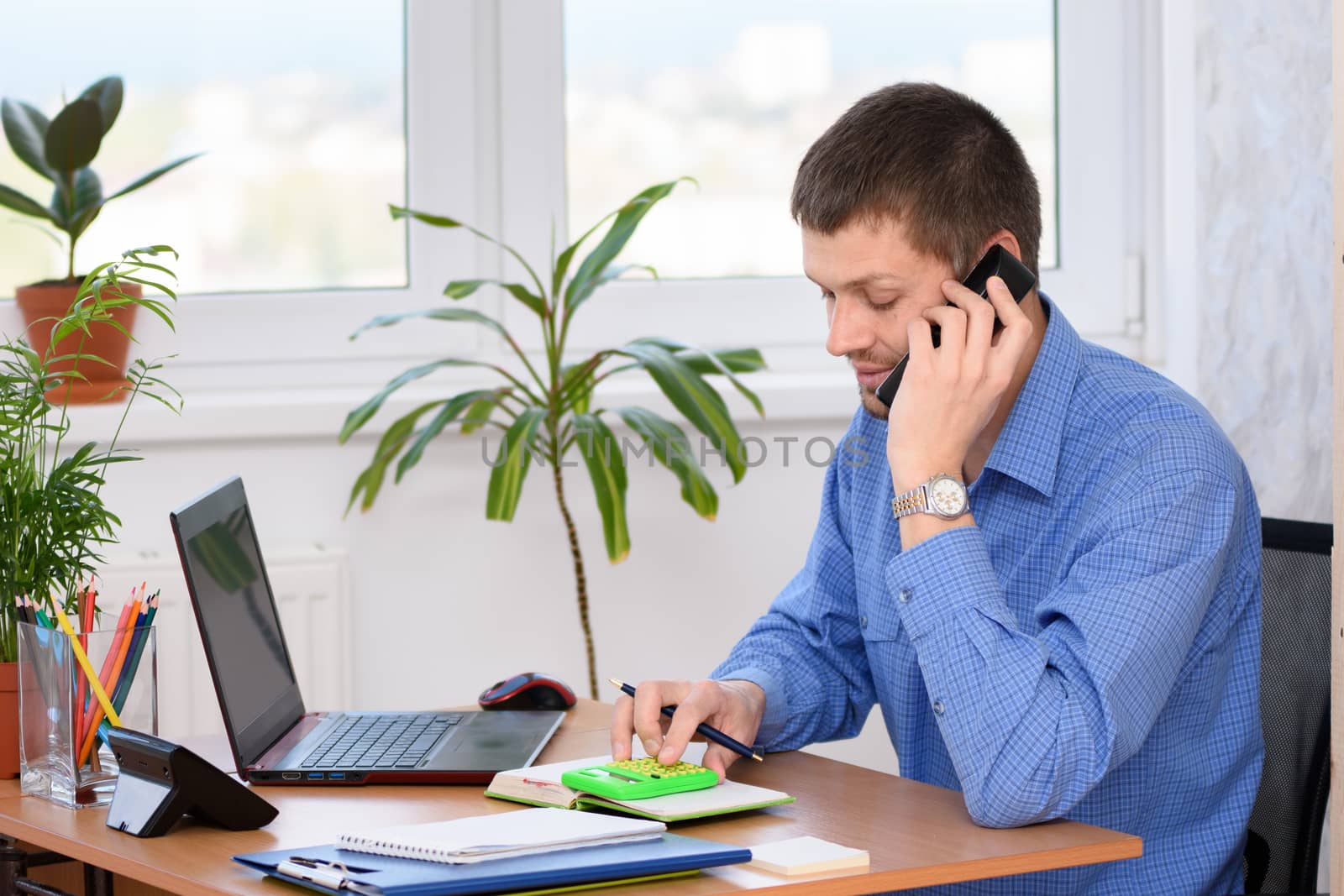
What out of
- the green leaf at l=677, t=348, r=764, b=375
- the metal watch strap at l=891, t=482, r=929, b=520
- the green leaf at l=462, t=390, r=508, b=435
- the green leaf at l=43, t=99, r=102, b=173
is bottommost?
the metal watch strap at l=891, t=482, r=929, b=520

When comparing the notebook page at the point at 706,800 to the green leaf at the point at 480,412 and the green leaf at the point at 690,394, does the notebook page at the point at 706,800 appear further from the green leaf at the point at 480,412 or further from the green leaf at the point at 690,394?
the green leaf at the point at 480,412

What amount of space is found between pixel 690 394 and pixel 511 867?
1.30m

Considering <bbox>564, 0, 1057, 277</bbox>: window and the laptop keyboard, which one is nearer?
the laptop keyboard

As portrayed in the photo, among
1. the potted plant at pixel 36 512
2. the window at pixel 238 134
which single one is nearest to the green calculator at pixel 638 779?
the potted plant at pixel 36 512

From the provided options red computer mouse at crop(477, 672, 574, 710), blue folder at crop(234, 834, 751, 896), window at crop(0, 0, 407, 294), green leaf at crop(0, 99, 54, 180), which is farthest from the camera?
window at crop(0, 0, 407, 294)

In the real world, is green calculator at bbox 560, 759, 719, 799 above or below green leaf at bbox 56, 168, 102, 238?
below

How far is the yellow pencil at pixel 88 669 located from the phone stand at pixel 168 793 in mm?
72

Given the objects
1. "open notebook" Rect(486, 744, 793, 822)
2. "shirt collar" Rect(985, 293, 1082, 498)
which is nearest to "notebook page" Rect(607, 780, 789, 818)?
"open notebook" Rect(486, 744, 793, 822)

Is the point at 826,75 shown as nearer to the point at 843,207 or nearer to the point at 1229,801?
the point at 843,207

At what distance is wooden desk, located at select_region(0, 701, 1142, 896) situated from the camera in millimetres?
1092

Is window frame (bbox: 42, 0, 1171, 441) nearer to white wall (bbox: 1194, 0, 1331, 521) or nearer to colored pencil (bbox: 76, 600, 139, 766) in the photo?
white wall (bbox: 1194, 0, 1331, 521)

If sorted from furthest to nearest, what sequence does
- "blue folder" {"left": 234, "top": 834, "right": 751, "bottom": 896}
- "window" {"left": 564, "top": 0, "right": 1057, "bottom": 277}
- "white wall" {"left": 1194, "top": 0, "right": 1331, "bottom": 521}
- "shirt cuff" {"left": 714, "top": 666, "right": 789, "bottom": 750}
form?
"window" {"left": 564, "top": 0, "right": 1057, "bottom": 277} < "white wall" {"left": 1194, "top": 0, "right": 1331, "bottom": 521} < "shirt cuff" {"left": 714, "top": 666, "right": 789, "bottom": 750} < "blue folder" {"left": 234, "top": 834, "right": 751, "bottom": 896}

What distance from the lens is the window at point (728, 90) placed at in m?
2.75

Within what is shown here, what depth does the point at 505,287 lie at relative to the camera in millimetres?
2330
